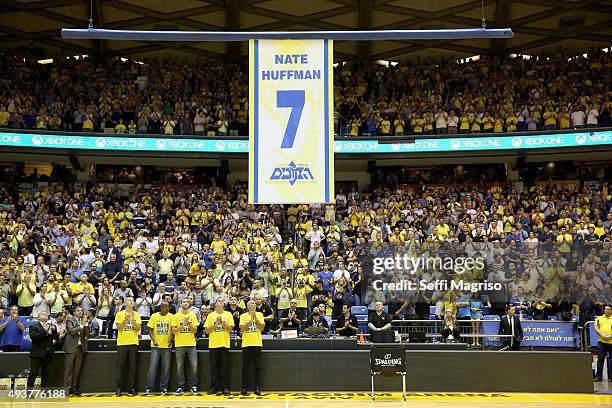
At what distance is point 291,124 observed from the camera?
11.0 meters

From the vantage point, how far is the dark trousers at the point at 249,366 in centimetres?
1659

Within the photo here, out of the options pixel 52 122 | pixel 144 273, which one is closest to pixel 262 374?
pixel 144 273

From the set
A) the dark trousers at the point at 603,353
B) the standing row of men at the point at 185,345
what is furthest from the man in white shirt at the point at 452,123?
the standing row of men at the point at 185,345

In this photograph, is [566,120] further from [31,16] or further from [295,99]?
[31,16]

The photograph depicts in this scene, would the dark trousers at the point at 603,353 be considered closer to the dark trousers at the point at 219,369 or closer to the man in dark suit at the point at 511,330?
the man in dark suit at the point at 511,330

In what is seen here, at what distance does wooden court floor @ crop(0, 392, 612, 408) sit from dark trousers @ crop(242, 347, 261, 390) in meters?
0.43

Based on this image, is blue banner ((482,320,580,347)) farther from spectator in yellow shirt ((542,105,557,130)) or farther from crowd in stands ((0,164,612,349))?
spectator in yellow shirt ((542,105,557,130))

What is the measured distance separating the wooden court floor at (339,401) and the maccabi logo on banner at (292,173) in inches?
212

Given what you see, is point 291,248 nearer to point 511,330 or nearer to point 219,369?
point 219,369

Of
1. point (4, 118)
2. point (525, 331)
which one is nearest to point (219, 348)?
point (525, 331)

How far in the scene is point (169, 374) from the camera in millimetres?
16844

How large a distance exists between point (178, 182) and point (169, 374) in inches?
844

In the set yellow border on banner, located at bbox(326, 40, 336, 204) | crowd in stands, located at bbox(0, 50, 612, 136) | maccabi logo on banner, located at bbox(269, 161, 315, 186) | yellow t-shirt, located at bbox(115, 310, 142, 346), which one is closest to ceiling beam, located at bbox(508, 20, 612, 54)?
crowd in stands, located at bbox(0, 50, 612, 136)

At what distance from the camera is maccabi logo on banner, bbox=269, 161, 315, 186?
10.9 metres
